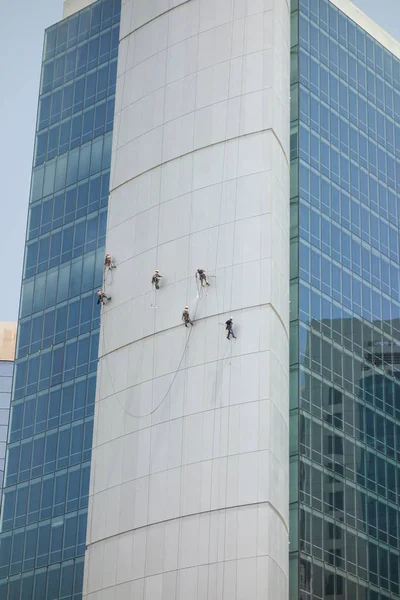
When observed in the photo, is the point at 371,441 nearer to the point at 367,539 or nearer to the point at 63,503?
the point at 367,539

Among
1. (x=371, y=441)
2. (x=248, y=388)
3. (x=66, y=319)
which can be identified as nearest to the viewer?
(x=248, y=388)

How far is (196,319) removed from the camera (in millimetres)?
107062

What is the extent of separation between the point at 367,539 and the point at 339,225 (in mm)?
25186

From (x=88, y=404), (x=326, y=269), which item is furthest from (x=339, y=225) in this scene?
(x=88, y=404)

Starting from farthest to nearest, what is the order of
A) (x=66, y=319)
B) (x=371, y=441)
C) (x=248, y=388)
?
(x=66, y=319) → (x=371, y=441) → (x=248, y=388)

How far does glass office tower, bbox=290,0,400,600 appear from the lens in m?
104

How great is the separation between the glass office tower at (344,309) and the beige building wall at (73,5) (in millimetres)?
20943

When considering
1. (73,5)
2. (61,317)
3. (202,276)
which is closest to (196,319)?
(202,276)

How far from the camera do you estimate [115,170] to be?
120 m

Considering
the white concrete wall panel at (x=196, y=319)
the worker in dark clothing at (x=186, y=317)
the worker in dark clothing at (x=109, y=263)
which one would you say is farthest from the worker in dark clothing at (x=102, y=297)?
the worker in dark clothing at (x=186, y=317)

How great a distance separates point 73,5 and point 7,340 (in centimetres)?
4592

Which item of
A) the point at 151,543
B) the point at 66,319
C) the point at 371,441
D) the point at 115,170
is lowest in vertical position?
the point at 151,543

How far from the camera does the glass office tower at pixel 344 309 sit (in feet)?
341

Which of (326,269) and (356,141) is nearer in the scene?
(326,269)
